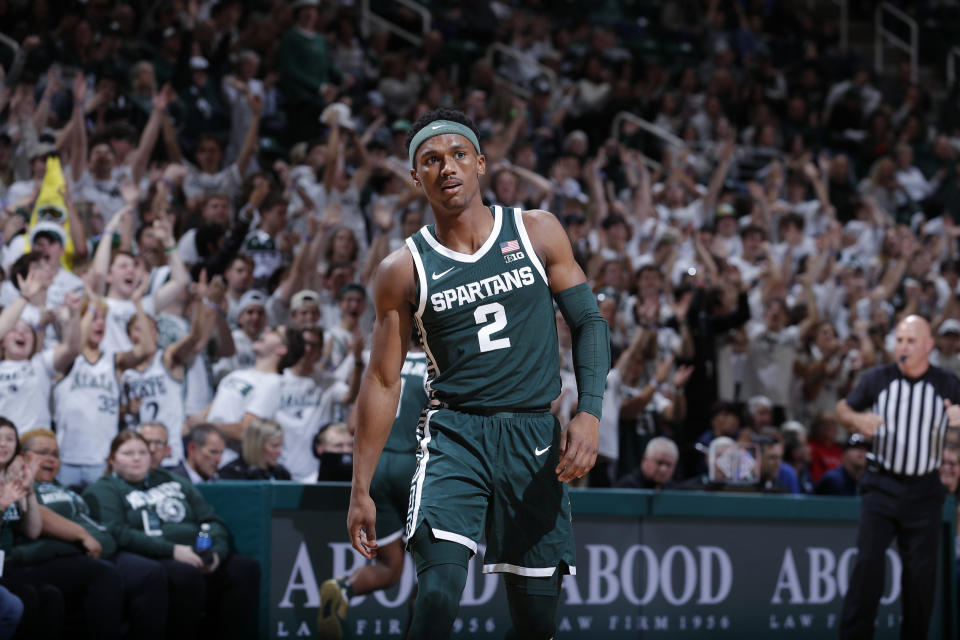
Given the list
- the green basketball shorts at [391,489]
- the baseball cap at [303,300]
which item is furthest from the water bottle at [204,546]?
the baseball cap at [303,300]

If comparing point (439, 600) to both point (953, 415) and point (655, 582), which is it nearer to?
point (953, 415)

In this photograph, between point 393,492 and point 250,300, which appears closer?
point 393,492

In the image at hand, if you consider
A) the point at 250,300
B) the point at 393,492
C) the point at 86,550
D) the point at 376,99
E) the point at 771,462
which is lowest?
the point at 86,550

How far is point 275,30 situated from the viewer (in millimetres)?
14516

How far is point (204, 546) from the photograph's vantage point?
7.86 metres

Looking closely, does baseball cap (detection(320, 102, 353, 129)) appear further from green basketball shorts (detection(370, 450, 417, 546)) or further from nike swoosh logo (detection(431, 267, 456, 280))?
nike swoosh logo (detection(431, 267, 456, 280))

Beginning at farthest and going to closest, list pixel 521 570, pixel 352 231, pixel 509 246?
pixel 352 231
pixel 509 246
pixel 521 570

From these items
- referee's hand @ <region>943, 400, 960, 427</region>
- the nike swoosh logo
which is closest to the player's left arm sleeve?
the nike swoosh logo

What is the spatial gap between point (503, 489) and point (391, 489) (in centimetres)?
295

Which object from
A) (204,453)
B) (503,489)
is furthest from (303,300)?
(503,489)

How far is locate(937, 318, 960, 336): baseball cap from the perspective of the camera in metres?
13.3

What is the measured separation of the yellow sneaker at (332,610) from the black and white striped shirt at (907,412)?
11.4 ft

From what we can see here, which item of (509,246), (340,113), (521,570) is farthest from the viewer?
(340,113)

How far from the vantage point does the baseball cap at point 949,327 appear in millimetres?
13289
